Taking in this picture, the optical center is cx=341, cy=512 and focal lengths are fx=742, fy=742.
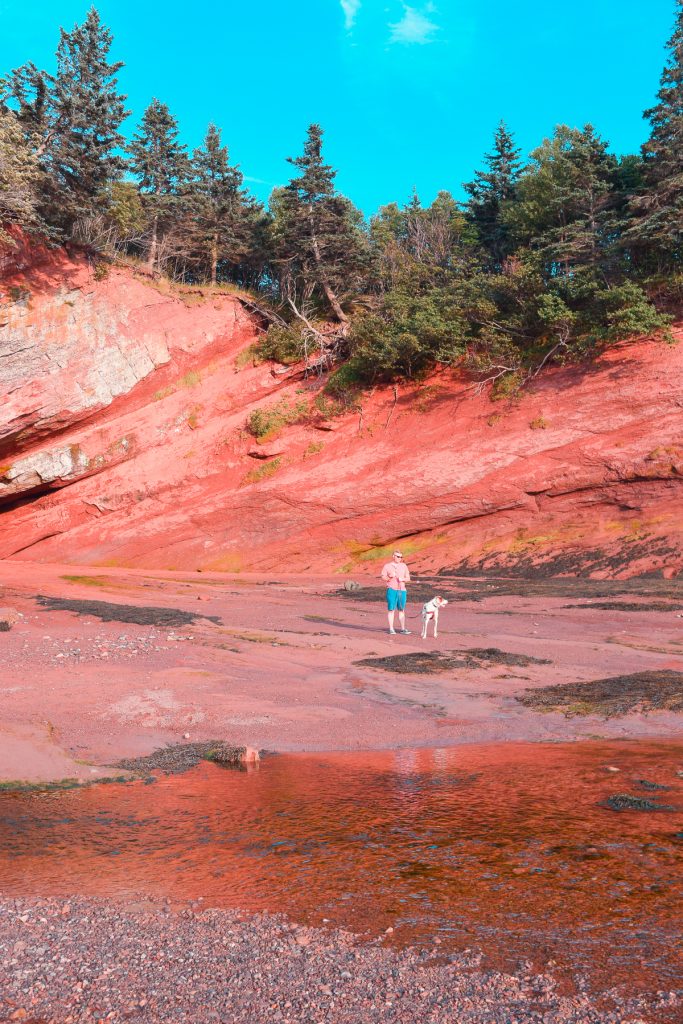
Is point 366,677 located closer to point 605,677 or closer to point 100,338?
point 605,677

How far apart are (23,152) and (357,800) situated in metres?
31.5

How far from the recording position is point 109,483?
105 ft

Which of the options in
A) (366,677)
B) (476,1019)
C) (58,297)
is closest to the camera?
(476,1019)

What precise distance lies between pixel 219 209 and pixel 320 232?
327 inches

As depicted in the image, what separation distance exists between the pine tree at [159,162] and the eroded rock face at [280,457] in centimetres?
598

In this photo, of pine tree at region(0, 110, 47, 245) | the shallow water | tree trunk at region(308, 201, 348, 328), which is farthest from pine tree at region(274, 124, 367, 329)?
the shallow water

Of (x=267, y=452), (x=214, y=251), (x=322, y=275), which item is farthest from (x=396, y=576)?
(x=214, y=251)

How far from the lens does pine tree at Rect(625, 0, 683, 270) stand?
25.9 meters

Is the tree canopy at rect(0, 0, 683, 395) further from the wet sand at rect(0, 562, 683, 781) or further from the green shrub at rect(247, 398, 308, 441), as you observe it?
the wet sand at rect(0, 562, 683, 781)

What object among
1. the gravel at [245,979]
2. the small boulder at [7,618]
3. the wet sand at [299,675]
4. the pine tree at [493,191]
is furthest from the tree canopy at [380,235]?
the gravel at [245,979]

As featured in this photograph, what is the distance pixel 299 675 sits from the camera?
1085 centimetres

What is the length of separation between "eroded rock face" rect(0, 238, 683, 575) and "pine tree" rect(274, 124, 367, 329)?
14.9 feet

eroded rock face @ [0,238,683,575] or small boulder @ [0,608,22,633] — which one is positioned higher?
eroded rock face @ [0,238,683,575]

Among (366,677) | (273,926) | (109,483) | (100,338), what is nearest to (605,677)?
(366,677)
